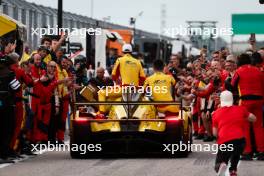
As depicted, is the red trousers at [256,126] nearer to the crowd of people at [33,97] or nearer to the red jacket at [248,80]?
the red jacket at [248,80]

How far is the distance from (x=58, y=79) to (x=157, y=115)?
3710 millimetres

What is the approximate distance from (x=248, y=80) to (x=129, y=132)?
2.20 meters

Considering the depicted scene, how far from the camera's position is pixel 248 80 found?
64.2 ft

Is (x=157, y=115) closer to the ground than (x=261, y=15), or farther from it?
closer to the ground

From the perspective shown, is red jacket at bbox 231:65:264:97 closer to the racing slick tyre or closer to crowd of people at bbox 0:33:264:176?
crowd of people at bbox 0:33:264:176

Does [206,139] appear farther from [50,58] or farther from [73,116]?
[73,116]

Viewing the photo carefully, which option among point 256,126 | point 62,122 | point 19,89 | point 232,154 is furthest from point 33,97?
point 232,154

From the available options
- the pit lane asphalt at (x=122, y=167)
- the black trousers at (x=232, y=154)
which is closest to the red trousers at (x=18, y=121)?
the pit lane asphalt at (x=122, y=167)

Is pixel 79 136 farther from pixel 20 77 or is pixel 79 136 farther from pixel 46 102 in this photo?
pixel 46 102

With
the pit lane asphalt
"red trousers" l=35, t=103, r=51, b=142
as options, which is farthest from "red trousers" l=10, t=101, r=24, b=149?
"red trousers" l=35, t=103, r=51, b=142

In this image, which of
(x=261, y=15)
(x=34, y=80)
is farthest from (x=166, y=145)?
(x=261, y=15)

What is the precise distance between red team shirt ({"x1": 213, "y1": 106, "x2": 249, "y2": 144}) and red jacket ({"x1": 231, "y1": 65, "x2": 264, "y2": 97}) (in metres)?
4.13

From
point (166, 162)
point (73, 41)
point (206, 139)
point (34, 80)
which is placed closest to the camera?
point (166, 162)

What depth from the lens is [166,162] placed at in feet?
61.4
